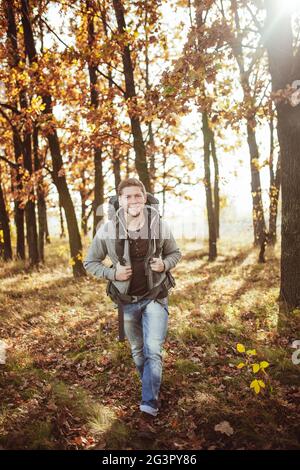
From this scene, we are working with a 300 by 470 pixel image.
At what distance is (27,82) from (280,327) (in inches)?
329

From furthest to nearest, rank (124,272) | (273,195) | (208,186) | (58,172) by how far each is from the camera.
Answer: (208,186) < (273,195) < (58,172) < (124,272)

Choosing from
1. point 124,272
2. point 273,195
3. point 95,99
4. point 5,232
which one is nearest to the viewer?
point 124,272

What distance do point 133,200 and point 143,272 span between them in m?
→ 0.78

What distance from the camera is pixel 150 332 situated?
4258mm

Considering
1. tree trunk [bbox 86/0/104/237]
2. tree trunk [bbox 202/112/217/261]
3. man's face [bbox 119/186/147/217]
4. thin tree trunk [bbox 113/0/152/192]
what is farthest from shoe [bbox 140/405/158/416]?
tree trunk [bbox 202/112/217/261]

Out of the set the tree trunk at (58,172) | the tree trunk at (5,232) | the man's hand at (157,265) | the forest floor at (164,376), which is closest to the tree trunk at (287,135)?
the forest floor at (164,376)

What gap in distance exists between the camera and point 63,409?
4.66 meters

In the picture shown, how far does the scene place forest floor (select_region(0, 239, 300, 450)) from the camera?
13.5 feet

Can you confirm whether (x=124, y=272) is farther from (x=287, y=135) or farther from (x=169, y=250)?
(x=287, y=135)

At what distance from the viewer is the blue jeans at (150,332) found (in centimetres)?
426

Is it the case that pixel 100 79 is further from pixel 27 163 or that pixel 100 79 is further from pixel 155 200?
pixel 155 200

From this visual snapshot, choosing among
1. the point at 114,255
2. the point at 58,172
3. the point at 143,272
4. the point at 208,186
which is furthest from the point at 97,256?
the point at 208,186

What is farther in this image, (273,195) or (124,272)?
(273,195)
